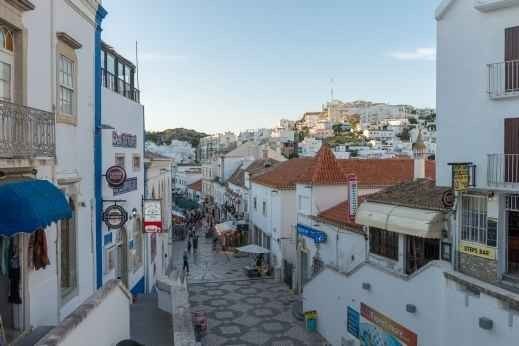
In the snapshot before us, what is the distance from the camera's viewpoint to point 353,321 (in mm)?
18703

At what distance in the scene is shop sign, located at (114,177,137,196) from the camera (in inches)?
600

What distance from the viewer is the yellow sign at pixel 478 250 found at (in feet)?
41.9

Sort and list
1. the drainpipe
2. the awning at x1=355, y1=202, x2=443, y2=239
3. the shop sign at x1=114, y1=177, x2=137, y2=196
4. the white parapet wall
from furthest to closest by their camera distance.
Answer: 1. the shop sign at x1=114, y1=177, x2=137, y2=196
2. the awning at x1=355, y1=202, x2=443, y2=239
3. the drainpipe
4. the white parapet wall

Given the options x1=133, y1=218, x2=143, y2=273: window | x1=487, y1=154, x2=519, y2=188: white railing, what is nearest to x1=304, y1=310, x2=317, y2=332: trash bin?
x1=133, y1=218, x2=143, y2=273: window

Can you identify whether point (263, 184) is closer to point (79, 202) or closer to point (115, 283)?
point (79, 202)

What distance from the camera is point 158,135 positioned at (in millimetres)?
173375

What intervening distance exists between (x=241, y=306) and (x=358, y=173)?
35.5 feet

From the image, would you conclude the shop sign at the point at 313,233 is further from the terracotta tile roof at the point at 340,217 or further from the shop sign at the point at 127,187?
the shop sign at the point at 127,187

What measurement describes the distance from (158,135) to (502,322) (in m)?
168

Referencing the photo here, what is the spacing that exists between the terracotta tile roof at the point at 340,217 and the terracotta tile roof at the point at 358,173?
168 centimetres

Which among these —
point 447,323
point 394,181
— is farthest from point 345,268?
point 394,181

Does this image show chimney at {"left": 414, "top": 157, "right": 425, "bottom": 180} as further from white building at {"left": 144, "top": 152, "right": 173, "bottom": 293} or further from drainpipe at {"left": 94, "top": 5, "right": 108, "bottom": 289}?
drainpipe at {"left": 94, "top": 5, "right": 108, "bottom": 289}

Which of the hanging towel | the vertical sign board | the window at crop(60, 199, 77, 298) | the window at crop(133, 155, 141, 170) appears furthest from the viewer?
the vertical sign board

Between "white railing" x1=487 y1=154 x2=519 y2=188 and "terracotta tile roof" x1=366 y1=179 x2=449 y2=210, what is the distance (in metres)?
2.26
